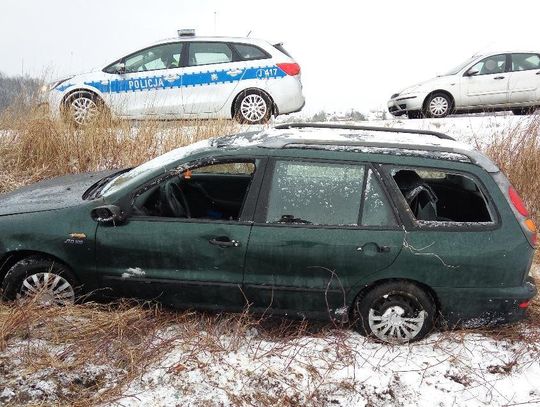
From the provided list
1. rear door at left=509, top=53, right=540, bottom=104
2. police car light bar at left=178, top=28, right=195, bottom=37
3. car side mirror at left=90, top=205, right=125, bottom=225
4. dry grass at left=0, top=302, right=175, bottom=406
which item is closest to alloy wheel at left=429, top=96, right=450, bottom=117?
rear door at left=509, top=53, right=540, bottom=104

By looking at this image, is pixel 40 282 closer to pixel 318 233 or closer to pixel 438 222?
pixel 318 233

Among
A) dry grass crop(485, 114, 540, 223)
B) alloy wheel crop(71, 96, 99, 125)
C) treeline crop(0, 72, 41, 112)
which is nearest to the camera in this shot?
dry grass crop(485, 114, 540, 223)

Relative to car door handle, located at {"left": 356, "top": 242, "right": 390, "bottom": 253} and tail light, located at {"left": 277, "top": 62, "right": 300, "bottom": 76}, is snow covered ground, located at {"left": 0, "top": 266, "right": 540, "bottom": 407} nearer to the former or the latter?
car door handle, located at {"left": 356, "top": 242, "right": 390, "bottom": 253}

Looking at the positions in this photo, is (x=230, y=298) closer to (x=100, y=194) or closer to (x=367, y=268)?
(x=367, y=268)

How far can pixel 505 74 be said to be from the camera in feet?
31.6

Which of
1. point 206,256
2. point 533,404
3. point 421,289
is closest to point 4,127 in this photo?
point 206,256

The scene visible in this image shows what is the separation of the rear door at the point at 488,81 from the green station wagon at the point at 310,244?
7165mm

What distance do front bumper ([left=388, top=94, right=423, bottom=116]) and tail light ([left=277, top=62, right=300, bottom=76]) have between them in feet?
10.2

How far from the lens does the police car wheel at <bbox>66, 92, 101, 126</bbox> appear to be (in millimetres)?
6672

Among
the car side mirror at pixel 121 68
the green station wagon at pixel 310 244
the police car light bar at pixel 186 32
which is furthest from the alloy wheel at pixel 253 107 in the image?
the green station wagon at pixel 310 244

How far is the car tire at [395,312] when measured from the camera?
10.5ft

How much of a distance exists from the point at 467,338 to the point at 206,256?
1961mm

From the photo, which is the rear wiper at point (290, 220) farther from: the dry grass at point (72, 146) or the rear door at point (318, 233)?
the dry grass at point (72, 146)

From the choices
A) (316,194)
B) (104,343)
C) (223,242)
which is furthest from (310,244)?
(104,343)
